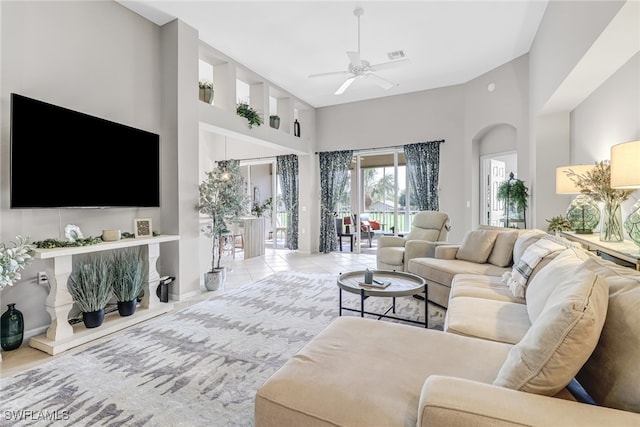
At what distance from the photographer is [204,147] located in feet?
25.5

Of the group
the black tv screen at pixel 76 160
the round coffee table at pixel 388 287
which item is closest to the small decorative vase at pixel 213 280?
the black tv screen at pixel 76 160

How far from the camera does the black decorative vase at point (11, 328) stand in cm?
253

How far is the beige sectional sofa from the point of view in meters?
0.94

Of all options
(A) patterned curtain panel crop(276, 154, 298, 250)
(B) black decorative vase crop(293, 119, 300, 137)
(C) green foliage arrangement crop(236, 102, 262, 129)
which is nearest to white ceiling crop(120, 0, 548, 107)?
(C) green foliage arrangement crop(236, 102, 262, 129)

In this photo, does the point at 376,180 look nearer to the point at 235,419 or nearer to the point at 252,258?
the point at 252,258

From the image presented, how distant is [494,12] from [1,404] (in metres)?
5.60

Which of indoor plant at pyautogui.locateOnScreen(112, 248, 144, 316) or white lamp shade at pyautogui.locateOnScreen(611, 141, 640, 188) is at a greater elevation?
white lamp shade at pyautogui.locateOnScreen(611, 141, 640, 188)

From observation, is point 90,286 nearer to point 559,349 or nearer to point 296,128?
point 559,349

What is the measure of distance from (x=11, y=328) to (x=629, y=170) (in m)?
4.64

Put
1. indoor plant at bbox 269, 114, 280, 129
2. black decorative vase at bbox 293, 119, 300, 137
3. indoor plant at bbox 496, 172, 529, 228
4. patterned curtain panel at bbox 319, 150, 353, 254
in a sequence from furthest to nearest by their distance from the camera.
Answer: patterned curtain panel at bbox 319, 150, 353, 254 < black decorative vase at bbox 293, 119, 300, 137 < indoor plant at bbox 269, 114, 280, 129 < indoor plant at bbox 496, 172, 529, 228

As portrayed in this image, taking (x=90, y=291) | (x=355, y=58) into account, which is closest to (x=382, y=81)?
(x=355, y=58)

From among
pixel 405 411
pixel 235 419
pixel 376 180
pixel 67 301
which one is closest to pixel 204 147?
pixel 376 180

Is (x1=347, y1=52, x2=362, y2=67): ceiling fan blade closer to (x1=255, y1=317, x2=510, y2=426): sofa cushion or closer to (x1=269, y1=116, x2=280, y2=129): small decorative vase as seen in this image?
(x1=269, y1=116, x2=280, y2=129): small decorative vase

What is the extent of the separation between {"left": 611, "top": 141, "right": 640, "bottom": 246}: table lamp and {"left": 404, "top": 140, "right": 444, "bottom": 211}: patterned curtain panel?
4211 mm
